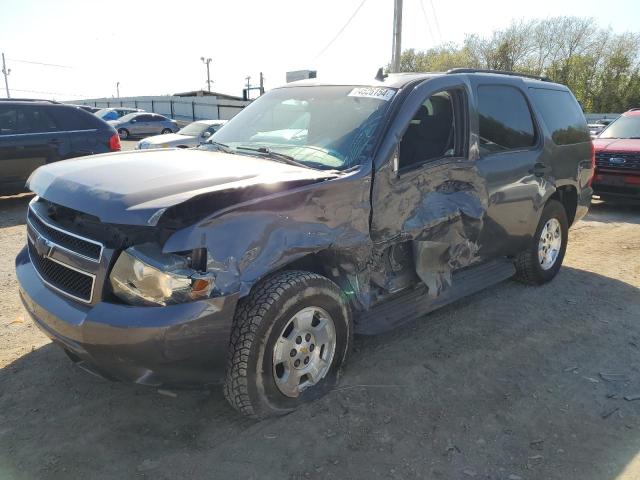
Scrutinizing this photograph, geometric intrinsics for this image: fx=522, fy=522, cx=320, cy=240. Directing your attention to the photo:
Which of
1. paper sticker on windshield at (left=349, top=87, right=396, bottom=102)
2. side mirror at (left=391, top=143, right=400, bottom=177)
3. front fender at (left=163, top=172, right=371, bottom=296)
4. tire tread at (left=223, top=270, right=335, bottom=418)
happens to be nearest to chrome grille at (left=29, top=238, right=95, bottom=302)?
front fender at (left=163, top=172, right=371, bottom=296)

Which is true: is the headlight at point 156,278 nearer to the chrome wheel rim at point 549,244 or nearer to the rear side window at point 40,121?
the chrome wheel rim at point 549,244

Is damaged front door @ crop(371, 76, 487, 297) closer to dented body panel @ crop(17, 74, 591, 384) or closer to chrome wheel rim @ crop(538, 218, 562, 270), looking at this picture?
dented body panel @ crop(17, 74, 591, 384)

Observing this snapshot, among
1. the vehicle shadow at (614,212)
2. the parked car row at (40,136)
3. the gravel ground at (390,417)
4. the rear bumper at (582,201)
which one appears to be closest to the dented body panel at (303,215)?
the gravel ground at (390,417)

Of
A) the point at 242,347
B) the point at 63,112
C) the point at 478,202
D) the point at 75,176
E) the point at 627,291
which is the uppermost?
the point at 63,112

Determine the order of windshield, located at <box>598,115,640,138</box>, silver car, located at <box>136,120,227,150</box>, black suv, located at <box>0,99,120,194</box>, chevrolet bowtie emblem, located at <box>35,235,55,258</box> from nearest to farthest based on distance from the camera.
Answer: chevrolet bowtie emblem, located at <box>35,235,55,258</box> < black suv, located at <box>0,99,120,194</box> < windshield, located at <box>598,115,640,138</box> < silver car, located at <box>136,120,227,150</box>

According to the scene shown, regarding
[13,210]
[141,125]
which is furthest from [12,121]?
[141,125]

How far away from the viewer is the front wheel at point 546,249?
203 inches

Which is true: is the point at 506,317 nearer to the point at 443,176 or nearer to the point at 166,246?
the point at 443,176

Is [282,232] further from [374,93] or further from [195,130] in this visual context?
[195,130]

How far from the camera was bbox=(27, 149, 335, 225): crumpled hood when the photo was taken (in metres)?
2.50

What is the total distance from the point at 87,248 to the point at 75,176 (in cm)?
56

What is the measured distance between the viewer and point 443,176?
149 inches

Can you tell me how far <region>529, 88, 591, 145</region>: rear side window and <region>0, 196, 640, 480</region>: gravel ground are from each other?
1.98 meters

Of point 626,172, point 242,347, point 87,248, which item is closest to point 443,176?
point 242,347
